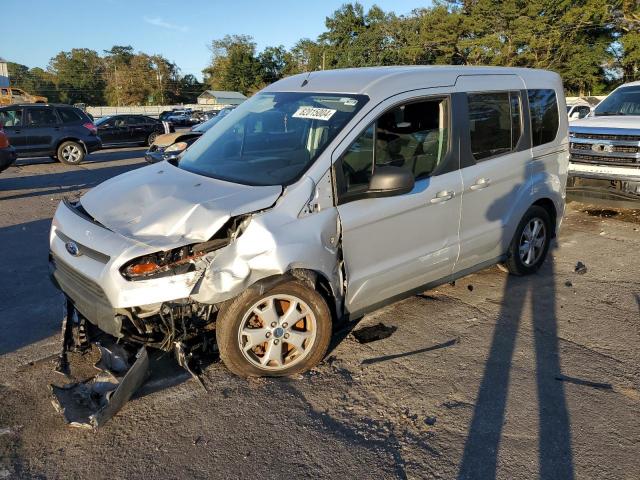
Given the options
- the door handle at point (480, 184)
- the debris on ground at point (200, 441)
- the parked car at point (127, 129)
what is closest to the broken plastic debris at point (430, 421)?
the debris on ground at point (200, 441)

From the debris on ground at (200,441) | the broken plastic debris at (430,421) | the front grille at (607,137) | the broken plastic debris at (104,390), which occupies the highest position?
the front grille at (607,137)

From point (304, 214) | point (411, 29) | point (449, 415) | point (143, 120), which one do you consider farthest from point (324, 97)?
point (411, 29)

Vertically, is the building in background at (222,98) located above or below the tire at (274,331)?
above

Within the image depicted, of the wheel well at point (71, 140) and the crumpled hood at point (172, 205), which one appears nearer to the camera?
the crumpled hood at point (172, 205)

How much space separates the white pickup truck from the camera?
7492 mm

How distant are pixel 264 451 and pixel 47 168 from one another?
14.5 metres

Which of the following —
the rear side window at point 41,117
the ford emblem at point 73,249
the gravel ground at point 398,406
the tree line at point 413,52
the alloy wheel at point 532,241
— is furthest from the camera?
the tree line at point 413,52

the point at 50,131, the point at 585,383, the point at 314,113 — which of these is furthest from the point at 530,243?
the point at 50,131

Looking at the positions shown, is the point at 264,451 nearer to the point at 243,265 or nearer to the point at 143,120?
the point at 243,265

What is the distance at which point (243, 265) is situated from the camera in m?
3.14

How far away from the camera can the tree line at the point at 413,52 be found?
1805 inches

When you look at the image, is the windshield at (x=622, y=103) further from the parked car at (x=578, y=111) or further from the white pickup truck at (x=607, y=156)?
the parked car at (x=578, y=111)

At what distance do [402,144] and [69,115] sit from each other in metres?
14.4

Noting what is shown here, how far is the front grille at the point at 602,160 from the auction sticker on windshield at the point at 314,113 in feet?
18.5
